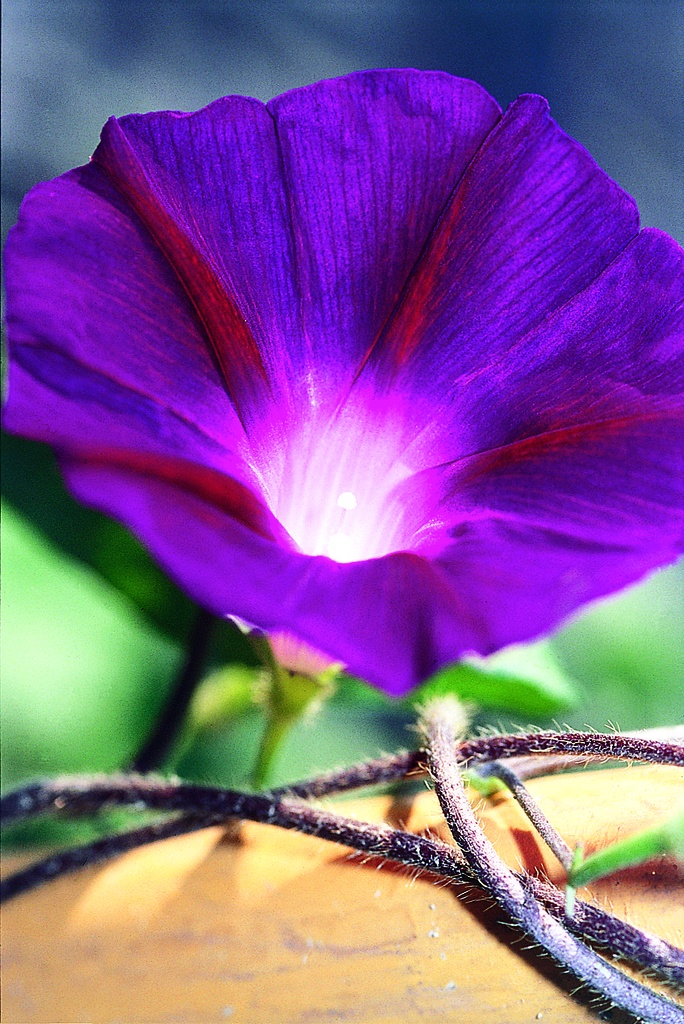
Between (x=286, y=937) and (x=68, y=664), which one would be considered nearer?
(x=286, y=937)

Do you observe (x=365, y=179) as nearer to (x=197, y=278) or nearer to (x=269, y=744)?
(x=197, y=278)

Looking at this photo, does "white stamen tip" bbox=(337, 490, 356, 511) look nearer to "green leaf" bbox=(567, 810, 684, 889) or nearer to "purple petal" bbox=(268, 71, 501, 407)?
"purple petal" bbox=(268, 71, 501, 407)

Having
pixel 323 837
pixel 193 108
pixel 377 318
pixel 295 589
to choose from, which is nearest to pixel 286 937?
pixel 323 837

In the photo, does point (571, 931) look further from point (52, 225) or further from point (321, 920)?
point (52, 225)

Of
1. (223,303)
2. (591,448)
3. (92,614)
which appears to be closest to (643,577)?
(591,448)

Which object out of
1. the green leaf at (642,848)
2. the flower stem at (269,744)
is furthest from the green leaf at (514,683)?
the green leaf at (642,848)

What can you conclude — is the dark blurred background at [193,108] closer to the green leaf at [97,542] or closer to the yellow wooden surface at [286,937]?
the green leaf at [97,542]
